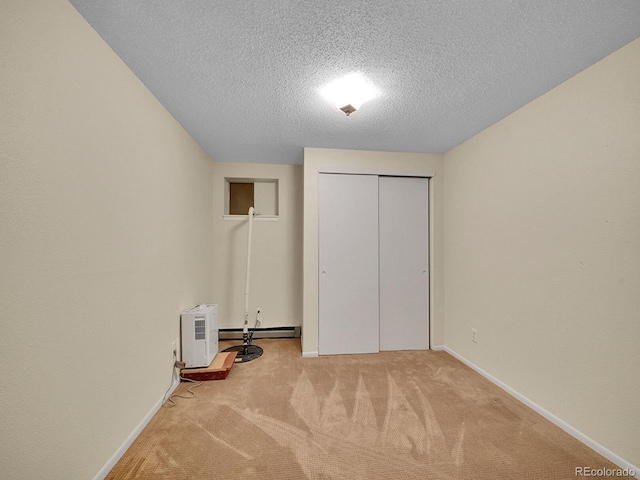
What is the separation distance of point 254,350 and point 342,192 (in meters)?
2.17

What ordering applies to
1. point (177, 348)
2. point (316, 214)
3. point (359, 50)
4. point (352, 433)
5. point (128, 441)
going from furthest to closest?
point (316, 214), point (177, 348), point (352, 433), point (128, 441), point (359, 50)

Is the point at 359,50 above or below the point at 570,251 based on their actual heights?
above

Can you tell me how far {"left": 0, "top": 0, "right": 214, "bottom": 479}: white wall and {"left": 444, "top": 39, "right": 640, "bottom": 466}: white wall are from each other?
2798mm

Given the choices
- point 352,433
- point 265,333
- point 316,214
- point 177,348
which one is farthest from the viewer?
point 265,333

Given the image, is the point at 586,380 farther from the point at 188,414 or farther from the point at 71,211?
the point at 71,211

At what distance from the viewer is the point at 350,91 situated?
1903mm

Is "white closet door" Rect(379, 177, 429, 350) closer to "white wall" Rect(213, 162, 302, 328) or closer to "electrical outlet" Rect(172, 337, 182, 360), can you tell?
"white wall" Rect(213, 162, 302, 328)

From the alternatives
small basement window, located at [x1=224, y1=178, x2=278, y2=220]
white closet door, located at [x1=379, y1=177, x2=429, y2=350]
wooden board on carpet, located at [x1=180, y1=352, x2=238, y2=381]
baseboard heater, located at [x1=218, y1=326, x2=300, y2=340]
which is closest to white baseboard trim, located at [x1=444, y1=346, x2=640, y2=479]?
white closet door, located at [x1=379, y1=177, x2=429, y2=350]

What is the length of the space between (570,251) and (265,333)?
10.9ft

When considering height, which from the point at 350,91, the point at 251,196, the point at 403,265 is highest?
the point at 350,91

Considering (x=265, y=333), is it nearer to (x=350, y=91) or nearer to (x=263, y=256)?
(x=263, y=256)

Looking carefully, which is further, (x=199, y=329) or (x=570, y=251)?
(x=199, y=329)

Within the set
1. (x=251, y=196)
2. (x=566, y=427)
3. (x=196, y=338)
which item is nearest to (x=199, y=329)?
(x=196, y=338)

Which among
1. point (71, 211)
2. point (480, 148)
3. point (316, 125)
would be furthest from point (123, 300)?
point (480, 148)
